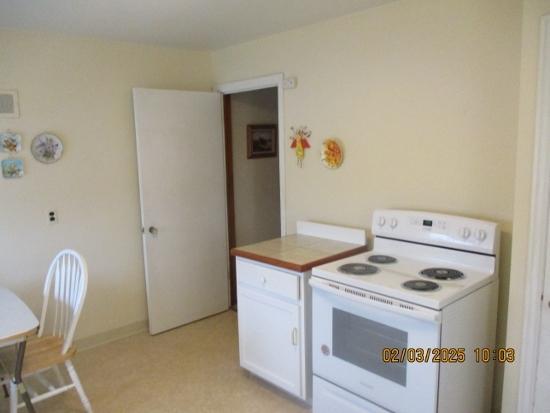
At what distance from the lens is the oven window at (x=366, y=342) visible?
1.87m

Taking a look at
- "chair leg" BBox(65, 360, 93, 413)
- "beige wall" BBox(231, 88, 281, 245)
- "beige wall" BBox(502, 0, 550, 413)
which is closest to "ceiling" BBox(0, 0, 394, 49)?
"beige wall" BBox(231, 88, 281, 245)

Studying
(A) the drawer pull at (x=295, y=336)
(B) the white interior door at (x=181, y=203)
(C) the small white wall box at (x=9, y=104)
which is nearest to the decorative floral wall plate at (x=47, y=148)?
(C) the small white wall box at (x=9, y=104)

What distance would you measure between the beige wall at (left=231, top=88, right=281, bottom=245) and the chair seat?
1.91m

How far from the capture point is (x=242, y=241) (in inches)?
161

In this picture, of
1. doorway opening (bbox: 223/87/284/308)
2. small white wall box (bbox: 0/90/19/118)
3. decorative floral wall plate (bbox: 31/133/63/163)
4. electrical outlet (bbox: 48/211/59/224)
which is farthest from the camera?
doorway opening (bbox: 223/87/284/308)

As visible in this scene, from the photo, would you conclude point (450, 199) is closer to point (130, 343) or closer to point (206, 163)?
point (206, 163)

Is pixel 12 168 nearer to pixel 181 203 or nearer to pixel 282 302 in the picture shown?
pixel 181 203

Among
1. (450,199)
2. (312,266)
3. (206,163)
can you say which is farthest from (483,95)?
(206,163)

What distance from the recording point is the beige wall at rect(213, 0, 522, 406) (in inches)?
82.9

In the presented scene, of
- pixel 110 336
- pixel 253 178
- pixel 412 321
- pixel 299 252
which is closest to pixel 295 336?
pixel 299 252

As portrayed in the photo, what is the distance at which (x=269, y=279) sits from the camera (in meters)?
2.49

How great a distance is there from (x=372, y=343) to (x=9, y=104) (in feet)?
8.70

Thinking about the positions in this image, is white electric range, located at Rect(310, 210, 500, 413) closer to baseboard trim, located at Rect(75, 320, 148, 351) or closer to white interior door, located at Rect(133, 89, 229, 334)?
white interior door, located at Rect(133, 89, 229, 334)

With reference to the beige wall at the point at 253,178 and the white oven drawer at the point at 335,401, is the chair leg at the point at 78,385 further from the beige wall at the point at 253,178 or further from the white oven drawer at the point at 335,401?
the beige wall at the point at 253,178
